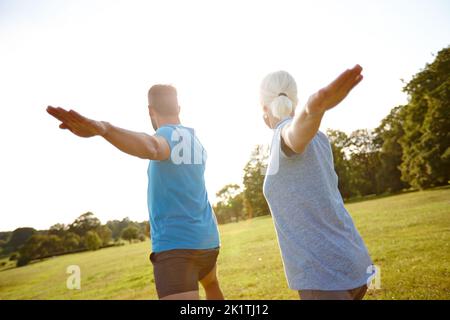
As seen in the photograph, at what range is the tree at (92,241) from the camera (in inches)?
2066

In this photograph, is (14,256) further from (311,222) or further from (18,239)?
(311,222)

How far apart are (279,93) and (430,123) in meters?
42.9

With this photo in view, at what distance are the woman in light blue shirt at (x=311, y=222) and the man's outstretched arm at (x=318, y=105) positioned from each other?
27 mm

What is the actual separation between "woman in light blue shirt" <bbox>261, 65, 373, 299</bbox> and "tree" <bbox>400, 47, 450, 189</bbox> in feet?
133

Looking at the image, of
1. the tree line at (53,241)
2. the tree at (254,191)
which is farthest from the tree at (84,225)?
the tree at (254,191)

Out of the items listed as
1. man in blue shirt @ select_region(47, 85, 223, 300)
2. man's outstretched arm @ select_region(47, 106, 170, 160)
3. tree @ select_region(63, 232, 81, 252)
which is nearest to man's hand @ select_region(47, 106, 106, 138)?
man's outstretched arm @ select_region(47, 106, 170, 160)

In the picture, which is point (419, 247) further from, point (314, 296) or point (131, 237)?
point (131, 237)

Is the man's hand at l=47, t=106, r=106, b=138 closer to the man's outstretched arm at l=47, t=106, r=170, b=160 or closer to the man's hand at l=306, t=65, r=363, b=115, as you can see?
the man's outstretched arm at l=47, t=106, r=170, b=160

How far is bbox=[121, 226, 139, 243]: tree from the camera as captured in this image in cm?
6012

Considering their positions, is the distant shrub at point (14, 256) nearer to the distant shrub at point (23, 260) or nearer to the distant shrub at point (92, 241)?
the distant shrub at point (23, 260)

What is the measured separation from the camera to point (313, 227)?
2076 millimetres
